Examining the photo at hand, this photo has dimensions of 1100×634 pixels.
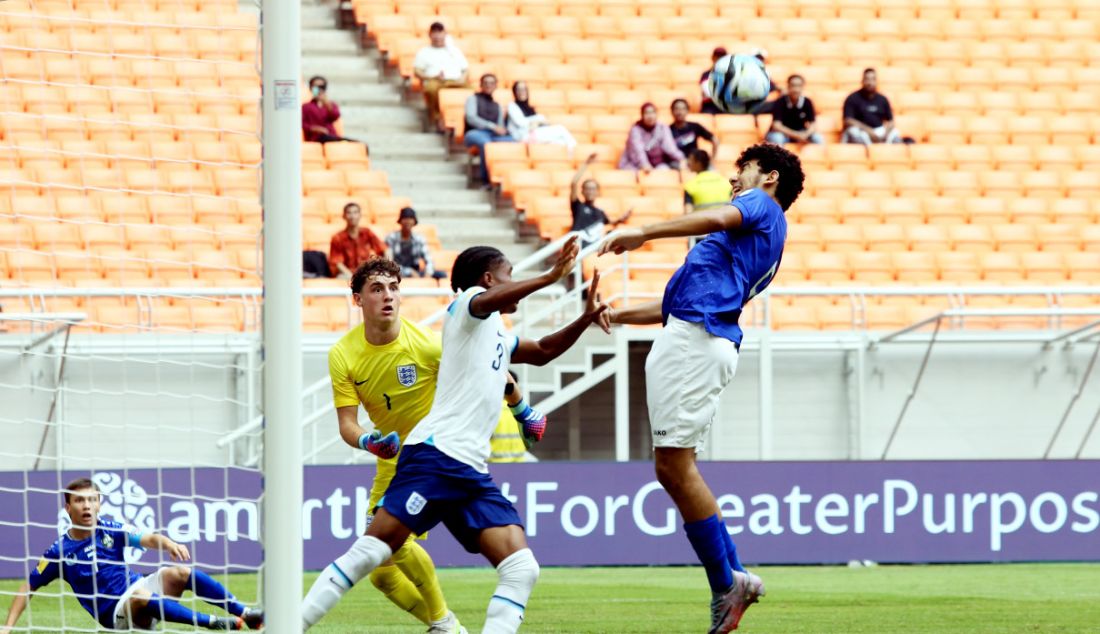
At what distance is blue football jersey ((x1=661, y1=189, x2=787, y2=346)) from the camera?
22.7ft

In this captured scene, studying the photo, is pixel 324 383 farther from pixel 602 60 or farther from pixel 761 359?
pixel 602 60

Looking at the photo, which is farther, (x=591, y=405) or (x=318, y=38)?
(x=318, y=38)

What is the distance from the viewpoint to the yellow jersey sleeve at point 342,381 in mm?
7445

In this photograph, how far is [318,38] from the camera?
754 inches

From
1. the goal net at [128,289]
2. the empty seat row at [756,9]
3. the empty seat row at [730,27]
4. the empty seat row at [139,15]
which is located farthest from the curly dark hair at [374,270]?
the empty seat row at [756,9]

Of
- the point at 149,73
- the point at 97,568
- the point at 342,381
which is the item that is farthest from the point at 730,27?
the point at 97,568

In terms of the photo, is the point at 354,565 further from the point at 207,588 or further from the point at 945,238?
the point at 945,238

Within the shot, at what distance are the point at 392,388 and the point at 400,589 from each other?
0.93 meters

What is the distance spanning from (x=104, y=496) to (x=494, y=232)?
5.86 metres

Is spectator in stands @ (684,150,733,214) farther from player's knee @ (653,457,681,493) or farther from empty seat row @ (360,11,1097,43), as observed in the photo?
player's knee @ (653,457,681,493)

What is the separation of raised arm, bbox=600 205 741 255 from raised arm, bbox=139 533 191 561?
2.10 meters

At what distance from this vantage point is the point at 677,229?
620cm

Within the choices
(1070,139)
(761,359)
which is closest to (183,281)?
(761,359)

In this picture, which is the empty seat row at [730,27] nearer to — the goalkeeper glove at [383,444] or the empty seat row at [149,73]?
the empty seat row at [149,73]
